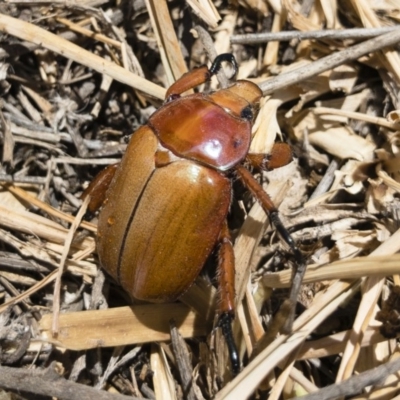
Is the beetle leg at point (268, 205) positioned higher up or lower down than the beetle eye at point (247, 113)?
lower down

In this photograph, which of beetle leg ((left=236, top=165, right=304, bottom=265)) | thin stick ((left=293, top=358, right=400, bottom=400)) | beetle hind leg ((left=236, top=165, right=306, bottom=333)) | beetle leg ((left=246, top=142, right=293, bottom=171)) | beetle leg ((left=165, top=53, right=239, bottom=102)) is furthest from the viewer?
beetle leg ((left=165, top=53, right=239, bottom=102))

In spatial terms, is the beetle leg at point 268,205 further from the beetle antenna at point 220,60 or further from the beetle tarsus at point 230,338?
the beetle antenna at point 220,60

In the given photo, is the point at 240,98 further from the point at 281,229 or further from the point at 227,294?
the point at 227,294

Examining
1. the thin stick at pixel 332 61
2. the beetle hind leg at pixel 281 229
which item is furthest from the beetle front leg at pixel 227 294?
the thin stick at pixel 332 61

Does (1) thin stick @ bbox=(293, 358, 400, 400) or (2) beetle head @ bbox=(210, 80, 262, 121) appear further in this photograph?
(2) beetle head @ bbox=(210, 80, 262, 121)

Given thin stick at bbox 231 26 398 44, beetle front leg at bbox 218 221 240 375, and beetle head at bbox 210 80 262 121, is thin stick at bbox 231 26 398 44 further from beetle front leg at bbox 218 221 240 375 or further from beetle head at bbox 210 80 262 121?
beetle front leg at bbox 218 221 240 375

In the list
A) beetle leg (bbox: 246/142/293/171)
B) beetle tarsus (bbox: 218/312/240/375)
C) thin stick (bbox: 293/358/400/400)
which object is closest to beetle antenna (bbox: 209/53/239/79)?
beetle leg (bbox: 246/142/293/171)
